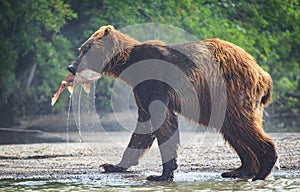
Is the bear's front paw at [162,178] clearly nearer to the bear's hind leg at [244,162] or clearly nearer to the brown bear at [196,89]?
the brown bear at [196,89]

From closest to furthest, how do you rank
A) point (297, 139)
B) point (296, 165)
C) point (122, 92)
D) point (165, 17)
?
point (296, 165) < point (297, 139) < point (165, 17) < point (122, 92)

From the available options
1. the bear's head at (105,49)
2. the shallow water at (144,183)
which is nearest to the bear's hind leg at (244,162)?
the shallow water at (144,183)

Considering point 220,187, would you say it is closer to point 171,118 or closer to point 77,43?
point 171,118

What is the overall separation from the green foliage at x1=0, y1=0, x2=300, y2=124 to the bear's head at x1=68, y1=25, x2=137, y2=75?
6757 millimetres

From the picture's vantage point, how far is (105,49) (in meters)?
8.02

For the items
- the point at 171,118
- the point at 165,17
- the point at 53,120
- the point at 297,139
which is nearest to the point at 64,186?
the point at 171,118

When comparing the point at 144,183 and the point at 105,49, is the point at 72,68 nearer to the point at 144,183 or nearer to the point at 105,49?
the point at 105,49

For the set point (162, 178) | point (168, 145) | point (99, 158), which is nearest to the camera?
point (162, 178)

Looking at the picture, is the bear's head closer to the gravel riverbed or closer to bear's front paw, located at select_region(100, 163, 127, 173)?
bear's front paw, located at select_region(100, 163, 127, 173)

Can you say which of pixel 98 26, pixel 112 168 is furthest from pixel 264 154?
pixel 98 26

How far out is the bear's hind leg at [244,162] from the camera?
Answer: 7.60m

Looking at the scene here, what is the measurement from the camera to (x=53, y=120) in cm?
1725

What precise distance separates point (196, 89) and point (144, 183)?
1.26 metres

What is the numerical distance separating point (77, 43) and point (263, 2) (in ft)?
15.7
